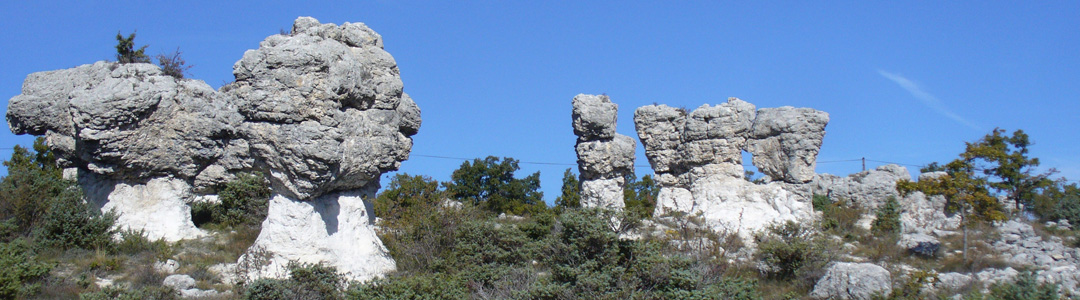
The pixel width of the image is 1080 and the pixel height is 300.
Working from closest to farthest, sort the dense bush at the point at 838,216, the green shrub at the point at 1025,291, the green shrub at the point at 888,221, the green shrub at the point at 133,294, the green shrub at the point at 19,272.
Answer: the green shrub at the point at 1025,291 → the green shrub at the point at 133,294 → the green shrub at the point at 19,272 → the green shrub at the point at 888,221 → the dense bush at the point at 838,216

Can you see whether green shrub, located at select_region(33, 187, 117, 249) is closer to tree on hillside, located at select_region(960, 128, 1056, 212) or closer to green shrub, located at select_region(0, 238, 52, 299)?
green shrub, located at select_region(0, 238, 52, 299)

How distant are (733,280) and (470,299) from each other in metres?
4.48

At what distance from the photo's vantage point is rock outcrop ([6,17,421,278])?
15328mm

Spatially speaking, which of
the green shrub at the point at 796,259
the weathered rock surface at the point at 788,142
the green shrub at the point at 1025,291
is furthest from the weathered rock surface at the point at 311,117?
the weathered rock surface at the point at 788,142

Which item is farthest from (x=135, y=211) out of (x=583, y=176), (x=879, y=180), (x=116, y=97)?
(x=879, y=180)

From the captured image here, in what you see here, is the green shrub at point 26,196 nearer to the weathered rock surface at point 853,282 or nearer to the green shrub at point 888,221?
the weathered rock surface at point 853,282

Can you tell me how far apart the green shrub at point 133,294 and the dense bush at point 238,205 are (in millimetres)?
5326

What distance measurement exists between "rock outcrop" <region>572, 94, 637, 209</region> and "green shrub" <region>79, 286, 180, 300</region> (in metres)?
10.5

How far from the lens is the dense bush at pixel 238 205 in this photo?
20344mm

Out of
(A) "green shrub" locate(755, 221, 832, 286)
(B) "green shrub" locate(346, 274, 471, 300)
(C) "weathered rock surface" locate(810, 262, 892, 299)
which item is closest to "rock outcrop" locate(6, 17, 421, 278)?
(B) "green shrub" locate(346, 274, 471, 300)

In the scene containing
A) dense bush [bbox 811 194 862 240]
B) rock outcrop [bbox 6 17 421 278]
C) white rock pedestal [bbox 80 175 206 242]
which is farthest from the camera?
dense bush [bbox 811 194 862 240]

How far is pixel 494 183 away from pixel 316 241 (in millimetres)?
13985

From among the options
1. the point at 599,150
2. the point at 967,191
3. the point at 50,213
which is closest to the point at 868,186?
the point at 967,191

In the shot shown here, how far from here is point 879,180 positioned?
2734 cm
